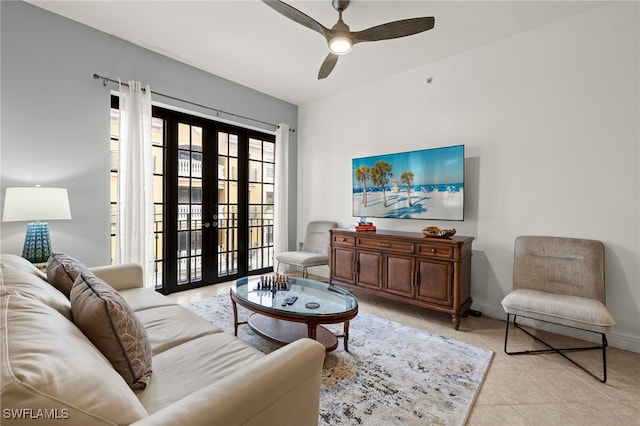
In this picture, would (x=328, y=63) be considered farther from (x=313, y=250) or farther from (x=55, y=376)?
(x=55, y=376)

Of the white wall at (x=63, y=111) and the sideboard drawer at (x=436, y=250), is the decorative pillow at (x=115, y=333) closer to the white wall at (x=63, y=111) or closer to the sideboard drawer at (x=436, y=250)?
the white wall at (x=63, y=111)

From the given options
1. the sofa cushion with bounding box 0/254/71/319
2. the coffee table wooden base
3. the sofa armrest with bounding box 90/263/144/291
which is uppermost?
the sofa cushion with bounding box 0/254/71/319

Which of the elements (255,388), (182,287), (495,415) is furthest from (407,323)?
(182,287)

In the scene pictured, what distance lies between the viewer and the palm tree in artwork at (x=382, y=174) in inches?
151

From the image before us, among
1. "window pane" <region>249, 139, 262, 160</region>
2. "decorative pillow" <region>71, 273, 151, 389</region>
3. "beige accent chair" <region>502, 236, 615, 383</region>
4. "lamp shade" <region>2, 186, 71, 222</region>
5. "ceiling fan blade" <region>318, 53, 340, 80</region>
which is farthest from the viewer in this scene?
"window pane" <region>249, 139, 262, 160</region>

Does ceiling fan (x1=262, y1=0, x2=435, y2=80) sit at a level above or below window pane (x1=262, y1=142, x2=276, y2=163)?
above

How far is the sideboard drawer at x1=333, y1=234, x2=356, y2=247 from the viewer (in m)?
3.67

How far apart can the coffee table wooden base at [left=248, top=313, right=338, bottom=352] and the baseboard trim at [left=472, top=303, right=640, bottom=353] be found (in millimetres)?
1906

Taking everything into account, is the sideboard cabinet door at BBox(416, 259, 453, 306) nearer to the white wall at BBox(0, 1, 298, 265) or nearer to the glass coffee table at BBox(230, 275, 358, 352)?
the glass coffee table at BBox(230, 275, 358, 352)

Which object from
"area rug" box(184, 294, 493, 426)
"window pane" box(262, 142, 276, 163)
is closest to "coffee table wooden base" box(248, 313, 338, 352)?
"area rug" box(184, 294, 493, 426)

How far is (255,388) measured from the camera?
35.4 inches

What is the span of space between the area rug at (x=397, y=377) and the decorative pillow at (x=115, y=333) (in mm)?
996

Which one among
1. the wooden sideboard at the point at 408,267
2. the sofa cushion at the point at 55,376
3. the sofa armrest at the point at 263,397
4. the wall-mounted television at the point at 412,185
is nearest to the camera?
the sofa cushion at the point at 55,376

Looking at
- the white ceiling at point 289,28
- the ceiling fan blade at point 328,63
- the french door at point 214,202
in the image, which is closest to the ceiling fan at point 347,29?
the ceiling fan blade at point 328,63
